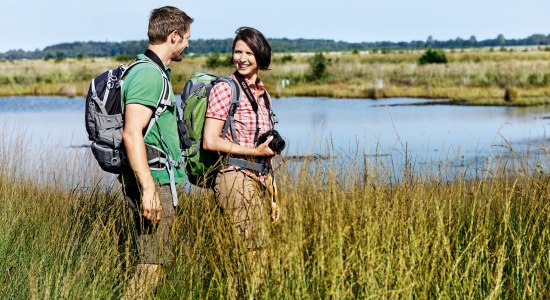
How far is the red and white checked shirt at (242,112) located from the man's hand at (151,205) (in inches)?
20.6

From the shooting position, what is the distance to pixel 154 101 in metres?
3.64

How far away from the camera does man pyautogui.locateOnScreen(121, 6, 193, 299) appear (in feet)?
11.9

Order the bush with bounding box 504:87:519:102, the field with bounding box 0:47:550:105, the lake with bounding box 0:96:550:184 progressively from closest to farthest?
1. the lake with bounding box 0:96:550:184
2. the bush with bounding box 504:87:519:102
3. the field with bounding box 0:47:550:105

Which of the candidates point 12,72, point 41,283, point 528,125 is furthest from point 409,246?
point 12,72

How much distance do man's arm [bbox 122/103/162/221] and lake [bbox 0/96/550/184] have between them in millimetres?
9950

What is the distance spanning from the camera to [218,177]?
4094 mm

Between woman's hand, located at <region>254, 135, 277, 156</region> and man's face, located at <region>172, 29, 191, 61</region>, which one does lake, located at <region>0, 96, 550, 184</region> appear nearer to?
woman's hand, located at <region>254, 135, 277, 156</region>

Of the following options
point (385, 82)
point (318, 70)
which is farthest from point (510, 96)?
point (318, 70)

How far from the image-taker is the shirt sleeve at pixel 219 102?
3.96 metres

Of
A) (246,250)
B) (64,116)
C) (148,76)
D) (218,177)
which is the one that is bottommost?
(64,116)

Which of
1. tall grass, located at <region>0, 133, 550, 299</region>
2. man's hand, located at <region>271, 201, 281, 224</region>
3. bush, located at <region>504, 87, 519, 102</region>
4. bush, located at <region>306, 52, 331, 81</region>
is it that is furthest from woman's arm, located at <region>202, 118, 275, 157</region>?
bush, located at <region>306, 52, 331, 81</region>

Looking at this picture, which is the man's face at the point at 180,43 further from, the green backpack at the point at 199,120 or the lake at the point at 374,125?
the lake at the point at 374,125

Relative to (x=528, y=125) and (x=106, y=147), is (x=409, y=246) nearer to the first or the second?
(x=106, y=147)

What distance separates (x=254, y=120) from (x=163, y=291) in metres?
0.94
